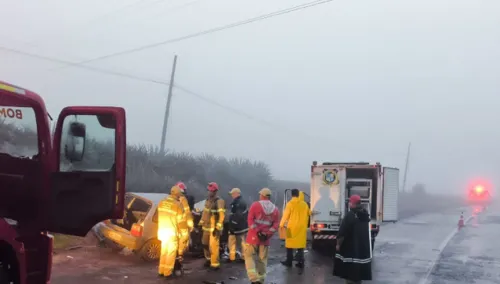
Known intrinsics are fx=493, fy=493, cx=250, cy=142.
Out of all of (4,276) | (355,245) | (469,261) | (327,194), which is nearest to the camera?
(4,276)

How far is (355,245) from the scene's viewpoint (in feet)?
25.1

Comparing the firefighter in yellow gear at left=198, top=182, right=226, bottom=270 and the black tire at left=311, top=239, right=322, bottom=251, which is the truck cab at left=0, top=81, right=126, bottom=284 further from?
the black tire at left=311, top=239, right=322, bottom=251

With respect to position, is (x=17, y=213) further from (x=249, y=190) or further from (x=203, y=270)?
(x=249, y=190)

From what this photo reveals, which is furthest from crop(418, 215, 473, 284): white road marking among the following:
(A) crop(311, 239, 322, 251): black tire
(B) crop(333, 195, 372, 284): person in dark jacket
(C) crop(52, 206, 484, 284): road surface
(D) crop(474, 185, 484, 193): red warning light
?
(D) crop(474, 185, 484, 193): red warning light

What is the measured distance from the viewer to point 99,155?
15.5 ft

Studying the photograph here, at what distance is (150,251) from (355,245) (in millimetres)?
4497

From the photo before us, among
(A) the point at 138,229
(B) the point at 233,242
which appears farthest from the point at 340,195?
(A) the point at 138,229

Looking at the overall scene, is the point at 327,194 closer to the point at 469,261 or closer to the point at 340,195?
the point at 340,195

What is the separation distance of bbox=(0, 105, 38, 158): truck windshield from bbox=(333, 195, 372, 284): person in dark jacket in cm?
474

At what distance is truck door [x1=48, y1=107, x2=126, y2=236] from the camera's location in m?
4.60

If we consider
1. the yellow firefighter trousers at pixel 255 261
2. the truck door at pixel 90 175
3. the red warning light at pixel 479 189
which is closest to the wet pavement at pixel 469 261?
the yellow firefighter trousers at pixel 255 261

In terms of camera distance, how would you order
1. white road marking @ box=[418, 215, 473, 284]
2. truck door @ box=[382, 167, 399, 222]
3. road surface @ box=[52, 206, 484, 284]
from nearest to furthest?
road surface @ box=[52, 206, 484, 284] < white road marking @ box=[418, 215, 473, 284] < truck door @ box=[382, 167, 399, 222]

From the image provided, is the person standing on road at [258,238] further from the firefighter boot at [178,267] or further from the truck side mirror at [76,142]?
the truck side mirror at [76,142]

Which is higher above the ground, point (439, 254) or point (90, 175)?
point (90, 175)
